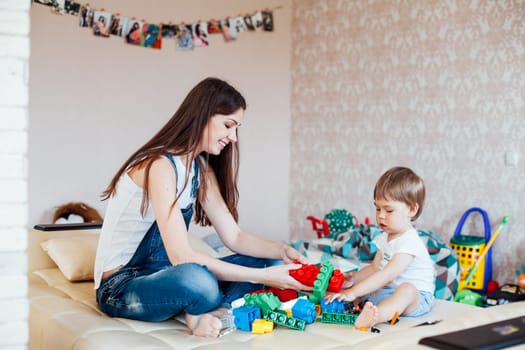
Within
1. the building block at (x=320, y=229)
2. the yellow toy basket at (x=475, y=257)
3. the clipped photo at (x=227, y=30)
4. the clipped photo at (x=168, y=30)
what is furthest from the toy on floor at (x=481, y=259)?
the clipped photo at (x=168, y=30)

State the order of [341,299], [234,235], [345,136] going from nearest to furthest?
[341,299]
[234,235]
[345,136]

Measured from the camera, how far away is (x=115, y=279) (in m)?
2.14

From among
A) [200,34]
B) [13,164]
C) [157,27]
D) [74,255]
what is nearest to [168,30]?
[157,27]

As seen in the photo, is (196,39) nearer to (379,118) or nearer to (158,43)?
(158,43)

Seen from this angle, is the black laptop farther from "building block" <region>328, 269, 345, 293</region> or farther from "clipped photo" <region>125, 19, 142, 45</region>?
"clipped photo" <region>125, 19, 142, 45</region>

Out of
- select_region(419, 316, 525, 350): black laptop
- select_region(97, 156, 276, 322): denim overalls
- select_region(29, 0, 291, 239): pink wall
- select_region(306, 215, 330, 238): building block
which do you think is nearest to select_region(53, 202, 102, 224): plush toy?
select_region(29, 0, 291, 239): pink wall

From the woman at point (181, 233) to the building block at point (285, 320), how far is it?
0.12 m

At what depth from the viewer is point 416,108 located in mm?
4176

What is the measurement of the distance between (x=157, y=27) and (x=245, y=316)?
2.97 meters

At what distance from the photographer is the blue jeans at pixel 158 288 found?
195 centimetres

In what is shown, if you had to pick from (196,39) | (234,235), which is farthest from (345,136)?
(234,235)

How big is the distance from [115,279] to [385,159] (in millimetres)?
2602

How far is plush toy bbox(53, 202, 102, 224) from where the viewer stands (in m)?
3.90

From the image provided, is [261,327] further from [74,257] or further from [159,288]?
[74,257]
